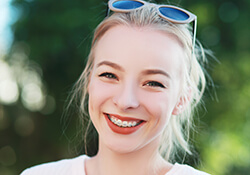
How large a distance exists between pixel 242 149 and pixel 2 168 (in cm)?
388

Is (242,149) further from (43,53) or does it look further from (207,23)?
(43,53)

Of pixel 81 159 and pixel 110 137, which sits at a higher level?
pixel 110 137

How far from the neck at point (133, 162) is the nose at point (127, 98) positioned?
1.03 feet

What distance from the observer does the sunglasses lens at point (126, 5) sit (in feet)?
6.38

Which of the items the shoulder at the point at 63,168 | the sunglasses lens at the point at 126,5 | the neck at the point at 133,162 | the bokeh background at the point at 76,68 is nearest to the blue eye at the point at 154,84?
the neck at the point at 133,162

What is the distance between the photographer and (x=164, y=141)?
7.39 ft

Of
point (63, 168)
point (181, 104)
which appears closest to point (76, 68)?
point (63, 168)

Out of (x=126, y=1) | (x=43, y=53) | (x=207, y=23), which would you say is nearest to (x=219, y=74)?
(x=207, y=23)

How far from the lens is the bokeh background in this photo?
181 inches

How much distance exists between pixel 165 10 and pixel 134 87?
1.58 ft

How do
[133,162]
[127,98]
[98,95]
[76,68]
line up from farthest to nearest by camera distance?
1. [76,68]
2. [133,162]
3. [98,95]
4. [127,98]

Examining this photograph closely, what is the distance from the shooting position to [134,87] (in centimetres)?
169

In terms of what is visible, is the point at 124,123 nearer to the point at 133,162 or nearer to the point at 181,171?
the point at 133,162

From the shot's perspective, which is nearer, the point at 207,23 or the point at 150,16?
the point at 150,16
